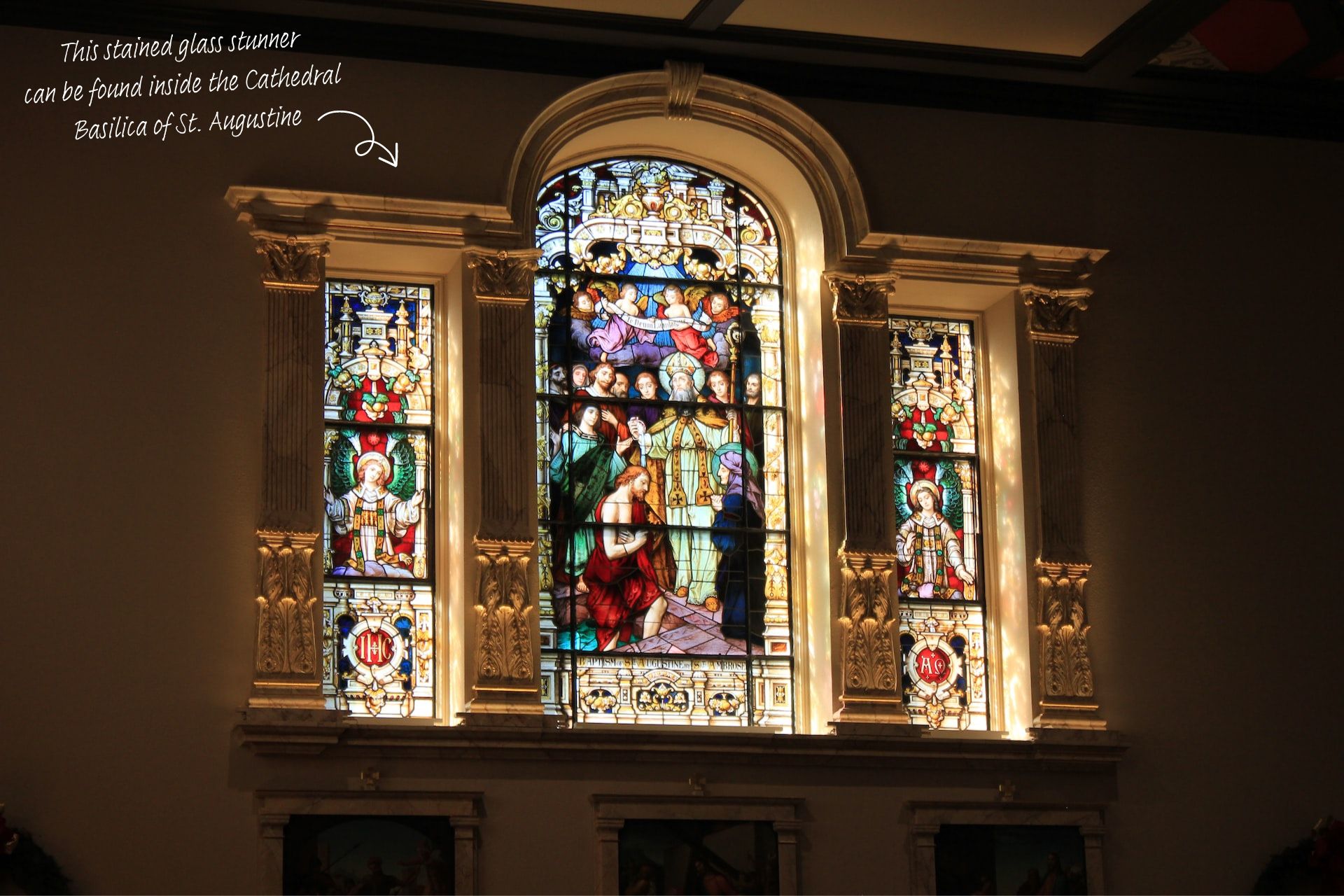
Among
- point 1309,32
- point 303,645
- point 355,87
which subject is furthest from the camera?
point 1309,32

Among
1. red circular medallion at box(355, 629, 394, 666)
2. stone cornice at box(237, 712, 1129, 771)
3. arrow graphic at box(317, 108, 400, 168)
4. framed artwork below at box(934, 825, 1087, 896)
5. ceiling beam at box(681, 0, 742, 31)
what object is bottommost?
framed artwork below at box(934, 825, 1087, 896)

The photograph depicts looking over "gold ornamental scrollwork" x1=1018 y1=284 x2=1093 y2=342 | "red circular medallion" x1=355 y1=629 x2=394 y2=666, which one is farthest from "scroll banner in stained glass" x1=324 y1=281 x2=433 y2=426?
"gold ornamental scrollwork" x1=1018 y1=284 x2=1093 y2=342

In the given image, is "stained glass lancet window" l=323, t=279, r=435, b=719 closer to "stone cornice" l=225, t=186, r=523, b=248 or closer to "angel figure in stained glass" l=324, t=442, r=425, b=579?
"angel figure in stained glass" l=324, t=442, r=425, b=579

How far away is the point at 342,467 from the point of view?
12.2 metres

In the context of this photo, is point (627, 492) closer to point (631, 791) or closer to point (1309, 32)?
point (631, 791)

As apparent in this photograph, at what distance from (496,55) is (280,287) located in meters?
1.97

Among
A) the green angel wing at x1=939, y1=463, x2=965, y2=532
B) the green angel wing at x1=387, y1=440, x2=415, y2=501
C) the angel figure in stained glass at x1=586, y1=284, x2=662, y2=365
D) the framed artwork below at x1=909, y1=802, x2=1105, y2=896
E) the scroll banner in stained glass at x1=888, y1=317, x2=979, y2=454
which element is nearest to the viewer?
the framed artwork below at x1=909, y1=802, x2=1105, y2=896

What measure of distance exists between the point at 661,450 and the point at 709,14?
265cm

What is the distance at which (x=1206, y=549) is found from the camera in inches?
511

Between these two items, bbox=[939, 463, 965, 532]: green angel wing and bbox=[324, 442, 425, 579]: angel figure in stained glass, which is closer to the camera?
bbox=[324, 442, 425, 579]: angel figure in stained glass

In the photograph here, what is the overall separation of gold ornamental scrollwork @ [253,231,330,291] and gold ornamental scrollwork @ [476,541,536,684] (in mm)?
1815

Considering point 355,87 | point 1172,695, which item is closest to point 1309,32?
point 1172,695

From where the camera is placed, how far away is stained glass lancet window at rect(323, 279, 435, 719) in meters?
11.9

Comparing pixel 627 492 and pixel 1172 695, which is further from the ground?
pixel 627 492
